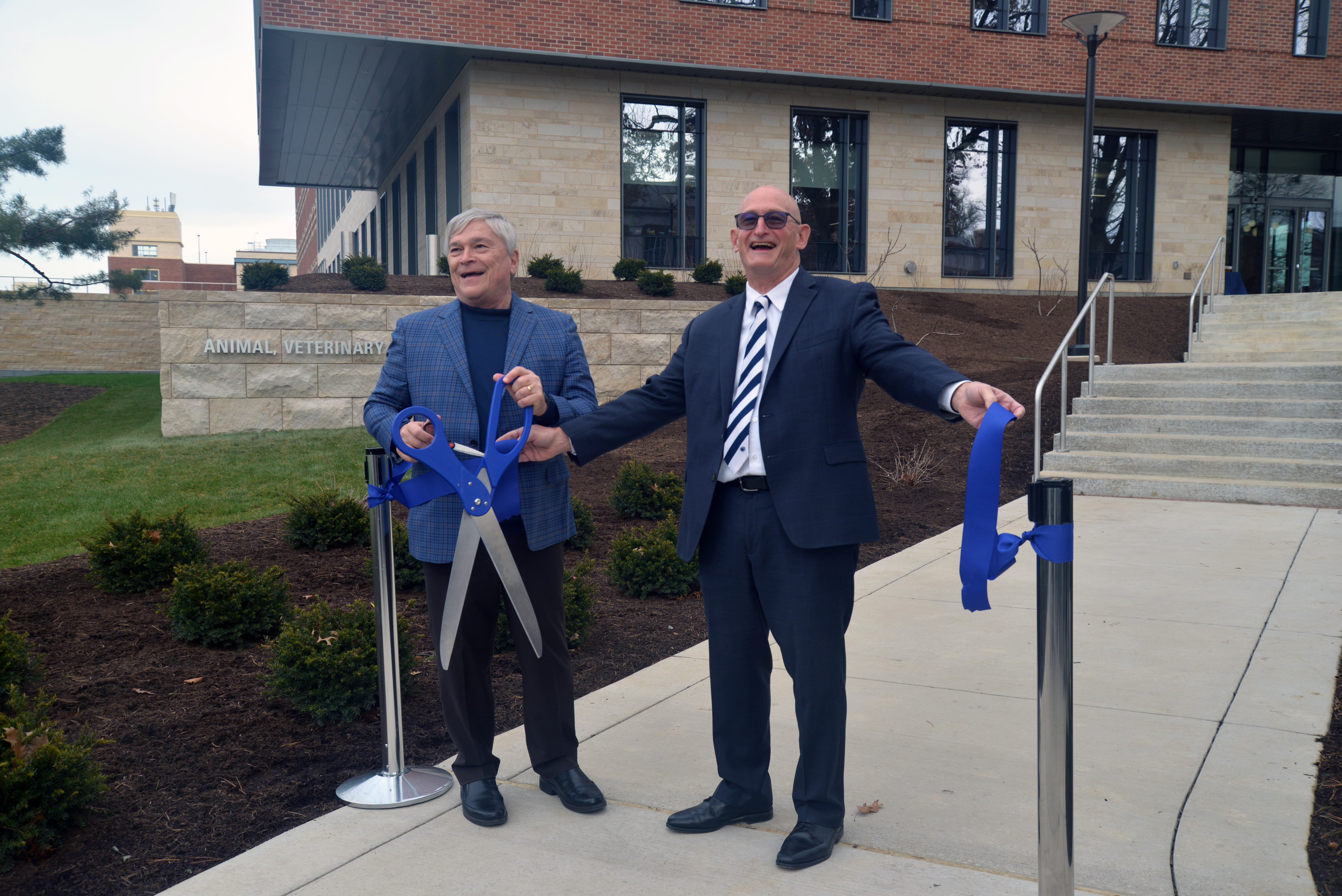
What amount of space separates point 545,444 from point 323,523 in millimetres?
4423

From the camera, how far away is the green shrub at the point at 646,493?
8.23 meters

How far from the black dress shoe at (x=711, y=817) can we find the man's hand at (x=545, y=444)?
1236mm

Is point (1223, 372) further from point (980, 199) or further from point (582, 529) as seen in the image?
point (980, 199)

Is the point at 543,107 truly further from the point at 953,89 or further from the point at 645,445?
the point at 645,445

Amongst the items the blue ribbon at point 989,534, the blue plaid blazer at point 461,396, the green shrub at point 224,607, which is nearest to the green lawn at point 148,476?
the green shrub at point 224,607

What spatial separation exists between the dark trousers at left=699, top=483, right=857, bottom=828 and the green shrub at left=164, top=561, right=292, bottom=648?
303cm

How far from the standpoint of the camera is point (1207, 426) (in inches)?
403

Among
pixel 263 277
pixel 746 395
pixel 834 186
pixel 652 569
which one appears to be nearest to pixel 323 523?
pixel 652 569

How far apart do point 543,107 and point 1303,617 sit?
16796mm

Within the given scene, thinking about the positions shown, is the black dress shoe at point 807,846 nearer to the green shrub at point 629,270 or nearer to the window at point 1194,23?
the green shrub at point 629,270

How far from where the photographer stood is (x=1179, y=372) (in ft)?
37.4

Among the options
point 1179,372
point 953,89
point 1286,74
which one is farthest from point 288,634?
point 1286,74

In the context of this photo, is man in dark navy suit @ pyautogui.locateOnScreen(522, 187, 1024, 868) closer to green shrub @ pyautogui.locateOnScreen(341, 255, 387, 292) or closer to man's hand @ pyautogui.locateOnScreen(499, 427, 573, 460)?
man's hand @ pyautogui.locateOnScreen(499, 427, 573, 460)

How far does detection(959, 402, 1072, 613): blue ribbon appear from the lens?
88.2 inches
